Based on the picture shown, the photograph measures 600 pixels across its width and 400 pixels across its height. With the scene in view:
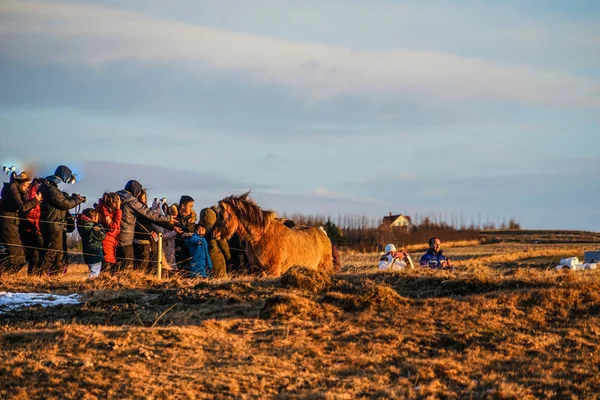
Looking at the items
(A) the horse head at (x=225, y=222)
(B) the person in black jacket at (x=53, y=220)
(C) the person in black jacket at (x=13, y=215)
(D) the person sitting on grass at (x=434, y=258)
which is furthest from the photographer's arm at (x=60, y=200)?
(D) the person sitting on grass at (x=434, y=258)

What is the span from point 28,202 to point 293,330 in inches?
289

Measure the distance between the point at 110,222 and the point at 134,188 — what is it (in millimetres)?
1211

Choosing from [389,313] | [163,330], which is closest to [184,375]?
[163,330]

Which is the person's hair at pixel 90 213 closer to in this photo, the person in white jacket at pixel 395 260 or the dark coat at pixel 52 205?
the dark coat at pixel 52 205

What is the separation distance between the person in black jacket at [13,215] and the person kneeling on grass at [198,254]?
2920mm

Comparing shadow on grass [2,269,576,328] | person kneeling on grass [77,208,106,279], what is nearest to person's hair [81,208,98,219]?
person kneeling on grass [77,208,106,279]

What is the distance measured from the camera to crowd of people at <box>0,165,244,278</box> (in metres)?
16.1

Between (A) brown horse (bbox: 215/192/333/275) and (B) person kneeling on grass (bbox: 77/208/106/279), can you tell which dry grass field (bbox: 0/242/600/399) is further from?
(A) brown horse (bbox: 215/192/333/275)

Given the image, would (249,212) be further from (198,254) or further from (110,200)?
(110,200)

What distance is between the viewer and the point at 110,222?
1645cm

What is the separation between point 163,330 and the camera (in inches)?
401

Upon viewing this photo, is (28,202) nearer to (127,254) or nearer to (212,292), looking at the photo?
(127,254)

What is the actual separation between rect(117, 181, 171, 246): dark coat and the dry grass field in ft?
9.77

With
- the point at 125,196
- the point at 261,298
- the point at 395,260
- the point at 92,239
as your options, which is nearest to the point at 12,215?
the point at 92,239
